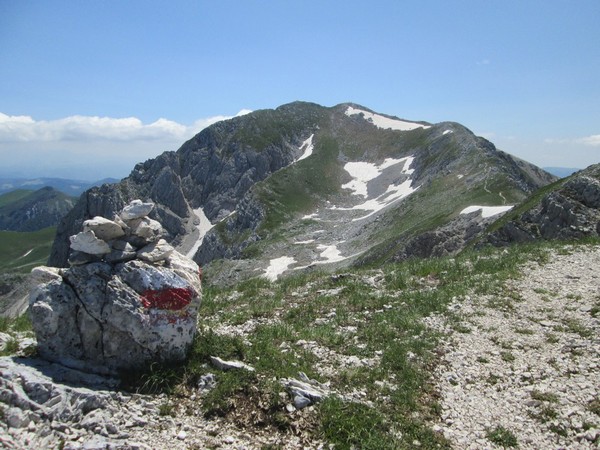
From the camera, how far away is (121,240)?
12242mm

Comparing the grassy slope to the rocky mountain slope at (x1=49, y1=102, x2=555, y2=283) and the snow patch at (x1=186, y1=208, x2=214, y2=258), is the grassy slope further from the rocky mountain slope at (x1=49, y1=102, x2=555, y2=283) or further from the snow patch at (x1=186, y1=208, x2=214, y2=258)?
the snow patch at (x1=186, y1=208, x2=214, y2=258)

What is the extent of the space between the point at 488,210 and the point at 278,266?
44134 millimetres

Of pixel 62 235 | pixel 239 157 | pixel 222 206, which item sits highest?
pixel 239 157

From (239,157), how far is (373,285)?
180 meters

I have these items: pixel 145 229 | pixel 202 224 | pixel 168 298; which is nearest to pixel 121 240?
pixel 145 229

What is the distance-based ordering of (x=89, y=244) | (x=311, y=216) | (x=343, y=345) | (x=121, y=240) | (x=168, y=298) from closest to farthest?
(x=168, y=298)
(x=89, y=244)
(x=121, y=240)
(x=343, y=345)
(x=311, y=216)

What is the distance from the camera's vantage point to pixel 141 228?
40.0 ft

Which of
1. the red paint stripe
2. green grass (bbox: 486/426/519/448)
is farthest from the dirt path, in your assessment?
the red paint stripe

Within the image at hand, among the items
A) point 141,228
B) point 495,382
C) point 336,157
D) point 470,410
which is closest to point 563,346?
point 495,382

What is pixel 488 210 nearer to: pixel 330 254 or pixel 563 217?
pixel 563 217

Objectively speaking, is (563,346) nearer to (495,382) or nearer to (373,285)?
(495,382)

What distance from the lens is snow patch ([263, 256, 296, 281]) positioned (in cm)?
8064

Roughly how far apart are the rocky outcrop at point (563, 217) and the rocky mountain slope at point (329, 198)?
468 inches

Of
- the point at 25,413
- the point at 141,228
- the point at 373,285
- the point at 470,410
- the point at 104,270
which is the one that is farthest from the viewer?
the point at 373,285
